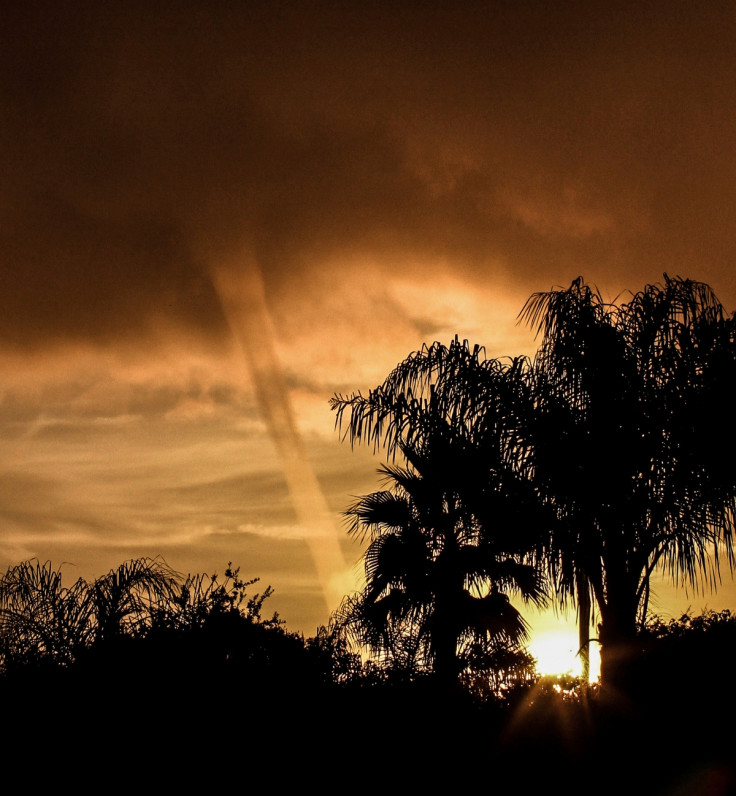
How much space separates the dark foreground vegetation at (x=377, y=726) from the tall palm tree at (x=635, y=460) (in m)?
0.85

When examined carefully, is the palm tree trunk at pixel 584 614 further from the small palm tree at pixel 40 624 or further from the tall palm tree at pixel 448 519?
the small palm tree at pixel 40 624

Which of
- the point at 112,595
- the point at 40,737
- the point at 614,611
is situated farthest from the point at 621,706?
the point at 112,595

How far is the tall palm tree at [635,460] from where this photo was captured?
794cm

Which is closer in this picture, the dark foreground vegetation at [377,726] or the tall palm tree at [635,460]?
the dark foreground vegetation at [377,726]

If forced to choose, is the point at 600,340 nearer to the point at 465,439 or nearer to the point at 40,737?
the point at 465,439

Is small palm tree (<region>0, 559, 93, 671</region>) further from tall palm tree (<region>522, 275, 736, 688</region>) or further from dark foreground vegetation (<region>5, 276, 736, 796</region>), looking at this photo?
tall palm tree (<region>522, 275, 736, 688</region>)

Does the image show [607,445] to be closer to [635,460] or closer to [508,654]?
[635,460]

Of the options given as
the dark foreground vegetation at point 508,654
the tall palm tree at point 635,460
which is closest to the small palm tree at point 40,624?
the dark foreground vegetation at point 508,654

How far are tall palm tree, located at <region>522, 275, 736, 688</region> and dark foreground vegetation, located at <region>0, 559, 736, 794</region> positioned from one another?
0.85 m

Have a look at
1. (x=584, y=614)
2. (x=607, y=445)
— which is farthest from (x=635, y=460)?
(x=584, y=614)

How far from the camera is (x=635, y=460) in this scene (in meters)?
8.00

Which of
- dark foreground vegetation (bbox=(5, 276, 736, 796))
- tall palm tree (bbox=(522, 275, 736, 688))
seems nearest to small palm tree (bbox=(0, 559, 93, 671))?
dark foreground vegetation (bbox=(5, 276, 736, 796))

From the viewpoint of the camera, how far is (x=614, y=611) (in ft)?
26.2

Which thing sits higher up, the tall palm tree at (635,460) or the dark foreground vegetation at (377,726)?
the tall palm tree at (635,460)
